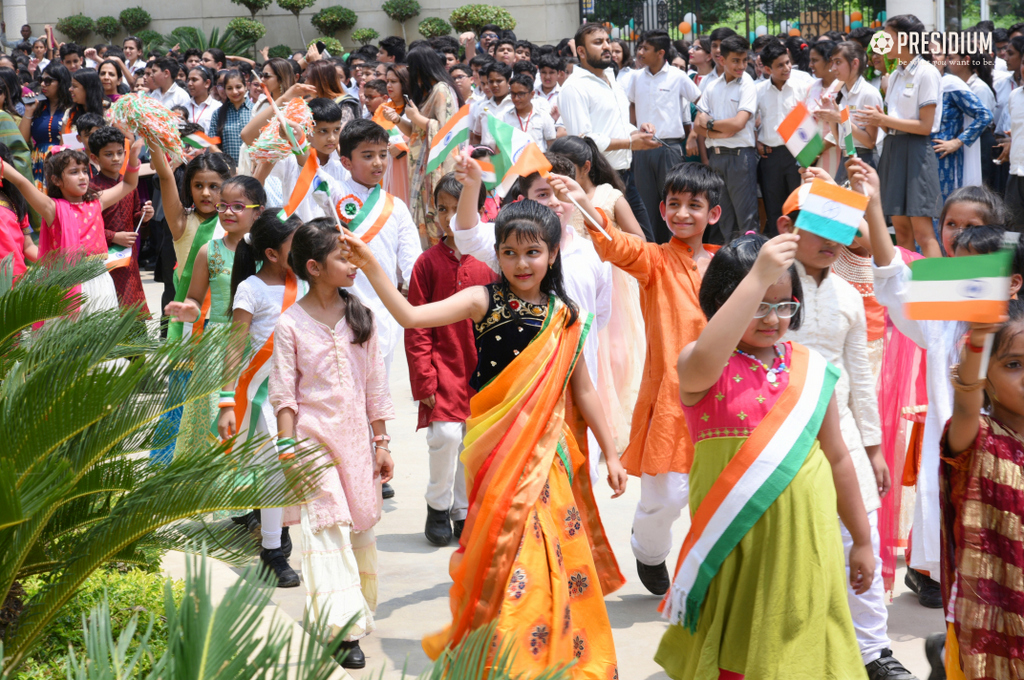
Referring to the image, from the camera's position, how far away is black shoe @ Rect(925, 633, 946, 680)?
3129 millimetres

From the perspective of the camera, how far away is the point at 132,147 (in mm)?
7004

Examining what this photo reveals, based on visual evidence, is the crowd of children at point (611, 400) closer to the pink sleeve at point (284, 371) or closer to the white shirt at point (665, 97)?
the pink sleeve at point (284, 371)

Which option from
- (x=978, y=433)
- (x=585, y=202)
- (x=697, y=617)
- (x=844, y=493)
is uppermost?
(x=585, y=202)

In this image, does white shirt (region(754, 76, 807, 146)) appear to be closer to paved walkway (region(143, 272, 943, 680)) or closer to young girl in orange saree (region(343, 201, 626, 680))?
paved walkway (region(143, 272, 943, 680))

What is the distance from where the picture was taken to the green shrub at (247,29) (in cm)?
2816

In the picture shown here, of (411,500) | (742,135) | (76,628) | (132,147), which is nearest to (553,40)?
(742,135)

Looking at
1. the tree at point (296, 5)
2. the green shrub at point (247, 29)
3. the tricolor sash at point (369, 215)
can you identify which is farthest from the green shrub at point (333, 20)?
the tricolor sash at point (369, 215)

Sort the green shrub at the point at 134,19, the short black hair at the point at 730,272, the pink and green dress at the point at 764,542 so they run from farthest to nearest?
the green shrub at the point at 134,19 < the short black hair at the point at 730,272 < the pink and green dress at the point at 764,542

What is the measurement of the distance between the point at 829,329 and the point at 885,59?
6.45 meters

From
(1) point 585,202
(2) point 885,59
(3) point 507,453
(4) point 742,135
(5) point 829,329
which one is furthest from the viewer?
(4) point 742,135

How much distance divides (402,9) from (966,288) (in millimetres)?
26582

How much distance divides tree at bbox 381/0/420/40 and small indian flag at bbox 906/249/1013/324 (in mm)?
26454

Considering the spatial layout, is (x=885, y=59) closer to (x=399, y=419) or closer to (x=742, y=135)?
(x=742, y=135)

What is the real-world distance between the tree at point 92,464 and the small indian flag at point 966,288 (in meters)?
1.55
